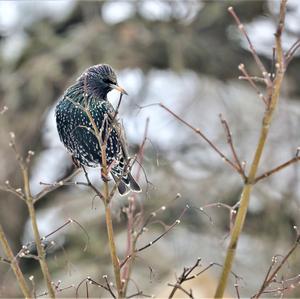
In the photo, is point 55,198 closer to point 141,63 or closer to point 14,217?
point 14,217

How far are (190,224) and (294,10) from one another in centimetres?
286

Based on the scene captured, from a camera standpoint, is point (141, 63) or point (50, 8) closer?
point (141, 63)

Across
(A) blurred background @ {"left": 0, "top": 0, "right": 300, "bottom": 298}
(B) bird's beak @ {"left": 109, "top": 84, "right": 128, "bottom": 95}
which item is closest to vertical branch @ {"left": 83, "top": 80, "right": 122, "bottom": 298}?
(B) bird's beak @ {"left": 109, "top": 84, "right": 128, "bottom": 95}

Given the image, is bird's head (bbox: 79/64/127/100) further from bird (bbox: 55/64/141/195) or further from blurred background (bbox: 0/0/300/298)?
blurred background (bbox: 0/0/300/298)

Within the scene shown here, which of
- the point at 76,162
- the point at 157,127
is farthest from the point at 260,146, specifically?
the point at 157,127

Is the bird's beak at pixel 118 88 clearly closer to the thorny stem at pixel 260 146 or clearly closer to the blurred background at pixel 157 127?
the thorny stem at pixel 260 146

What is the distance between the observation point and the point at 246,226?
8.88 meters

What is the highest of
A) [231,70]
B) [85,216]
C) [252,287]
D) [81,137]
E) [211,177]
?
[81,137]

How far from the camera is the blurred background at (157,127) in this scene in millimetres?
8156

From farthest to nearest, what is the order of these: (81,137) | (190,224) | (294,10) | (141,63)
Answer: (190,224) < (141,63) < (294,10) < (81,137)

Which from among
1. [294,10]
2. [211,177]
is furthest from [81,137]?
[211,177]

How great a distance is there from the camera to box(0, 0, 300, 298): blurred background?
8.16m

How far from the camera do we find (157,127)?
9828 mm

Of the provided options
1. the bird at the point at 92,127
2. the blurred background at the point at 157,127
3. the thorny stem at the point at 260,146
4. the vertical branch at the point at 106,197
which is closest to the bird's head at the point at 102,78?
the bird at the point at 92,127
